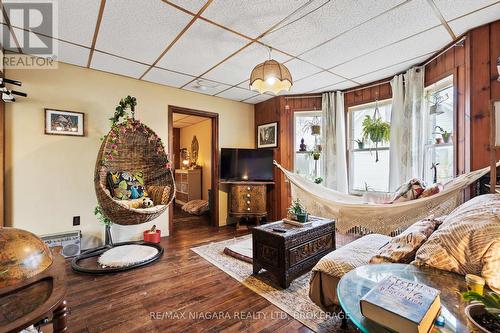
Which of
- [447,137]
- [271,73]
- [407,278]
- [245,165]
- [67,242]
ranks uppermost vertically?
[271,73]

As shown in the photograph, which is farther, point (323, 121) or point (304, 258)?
point (323, 121)

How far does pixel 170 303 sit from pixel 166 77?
2.81 metres

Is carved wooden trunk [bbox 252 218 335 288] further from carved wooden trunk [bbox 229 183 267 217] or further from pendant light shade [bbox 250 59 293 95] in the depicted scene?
carved wooden trunk [bbox 229 183 267 217]

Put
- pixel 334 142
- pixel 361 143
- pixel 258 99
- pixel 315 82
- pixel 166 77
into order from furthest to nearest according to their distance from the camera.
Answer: pixel 258 99 → pixel 334 142 → pixel 361 143 → pixel 315 82 → pixel 166 77

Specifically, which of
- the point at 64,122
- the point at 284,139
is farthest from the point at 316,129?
the point at 64,122

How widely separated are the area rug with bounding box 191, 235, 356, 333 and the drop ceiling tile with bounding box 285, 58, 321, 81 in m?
2.42

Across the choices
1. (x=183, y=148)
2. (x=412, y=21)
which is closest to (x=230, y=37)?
(x=412, y=21)

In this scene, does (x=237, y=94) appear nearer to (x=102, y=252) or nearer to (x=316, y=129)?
(x=316, y=129)

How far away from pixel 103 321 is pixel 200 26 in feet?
8.12

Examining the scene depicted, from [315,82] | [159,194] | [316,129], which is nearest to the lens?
[159,194]

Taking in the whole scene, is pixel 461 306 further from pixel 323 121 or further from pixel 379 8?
pixel 323 121

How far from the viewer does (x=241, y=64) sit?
2.79 meters

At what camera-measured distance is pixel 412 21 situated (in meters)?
1.97

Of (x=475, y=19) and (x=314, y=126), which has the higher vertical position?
(x=475, y=19)
